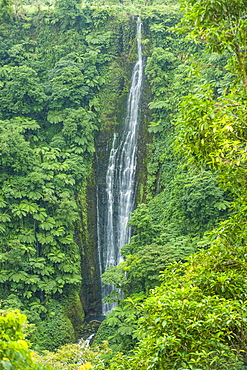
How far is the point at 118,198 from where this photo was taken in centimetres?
1798

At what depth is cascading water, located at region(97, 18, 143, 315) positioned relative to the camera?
1747 centimetres

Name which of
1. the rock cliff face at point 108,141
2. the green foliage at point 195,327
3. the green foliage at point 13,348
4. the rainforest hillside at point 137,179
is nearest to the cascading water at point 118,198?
the rock cliff face at point 108,141

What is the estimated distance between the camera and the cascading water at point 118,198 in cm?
1747

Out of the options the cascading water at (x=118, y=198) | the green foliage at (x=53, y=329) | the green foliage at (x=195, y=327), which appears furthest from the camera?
the cascading water at (x=118, y=198)

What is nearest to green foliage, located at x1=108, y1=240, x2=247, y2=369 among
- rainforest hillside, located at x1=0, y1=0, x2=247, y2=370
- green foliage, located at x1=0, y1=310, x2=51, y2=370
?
rainforest hillside, located at x1=0, y1=0, x2=247, y2=370

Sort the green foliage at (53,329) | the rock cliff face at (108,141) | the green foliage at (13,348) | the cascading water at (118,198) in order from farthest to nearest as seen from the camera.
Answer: the cascading water at (118,198) → the rock cliff face at (108,141) → the green foliage at (53,329) → the green foliage at (13,348)

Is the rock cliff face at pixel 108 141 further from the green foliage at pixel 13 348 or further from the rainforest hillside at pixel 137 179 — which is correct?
the green foliage at pixel 13 348

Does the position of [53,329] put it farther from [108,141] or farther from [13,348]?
[13,348]

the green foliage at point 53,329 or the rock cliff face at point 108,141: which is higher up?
the rock cliff face at point 108,141

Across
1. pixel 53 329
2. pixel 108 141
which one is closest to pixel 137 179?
pixel 108 141

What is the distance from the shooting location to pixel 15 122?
17.3 m

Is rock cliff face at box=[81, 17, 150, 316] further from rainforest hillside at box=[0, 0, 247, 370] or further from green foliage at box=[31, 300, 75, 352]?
green foliage at box=[31, 300, 75, 352]

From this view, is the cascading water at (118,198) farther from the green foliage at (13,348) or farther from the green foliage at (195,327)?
the green foliage at (13,348)

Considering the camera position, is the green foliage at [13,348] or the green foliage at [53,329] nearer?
the green foliage at [13,348]
